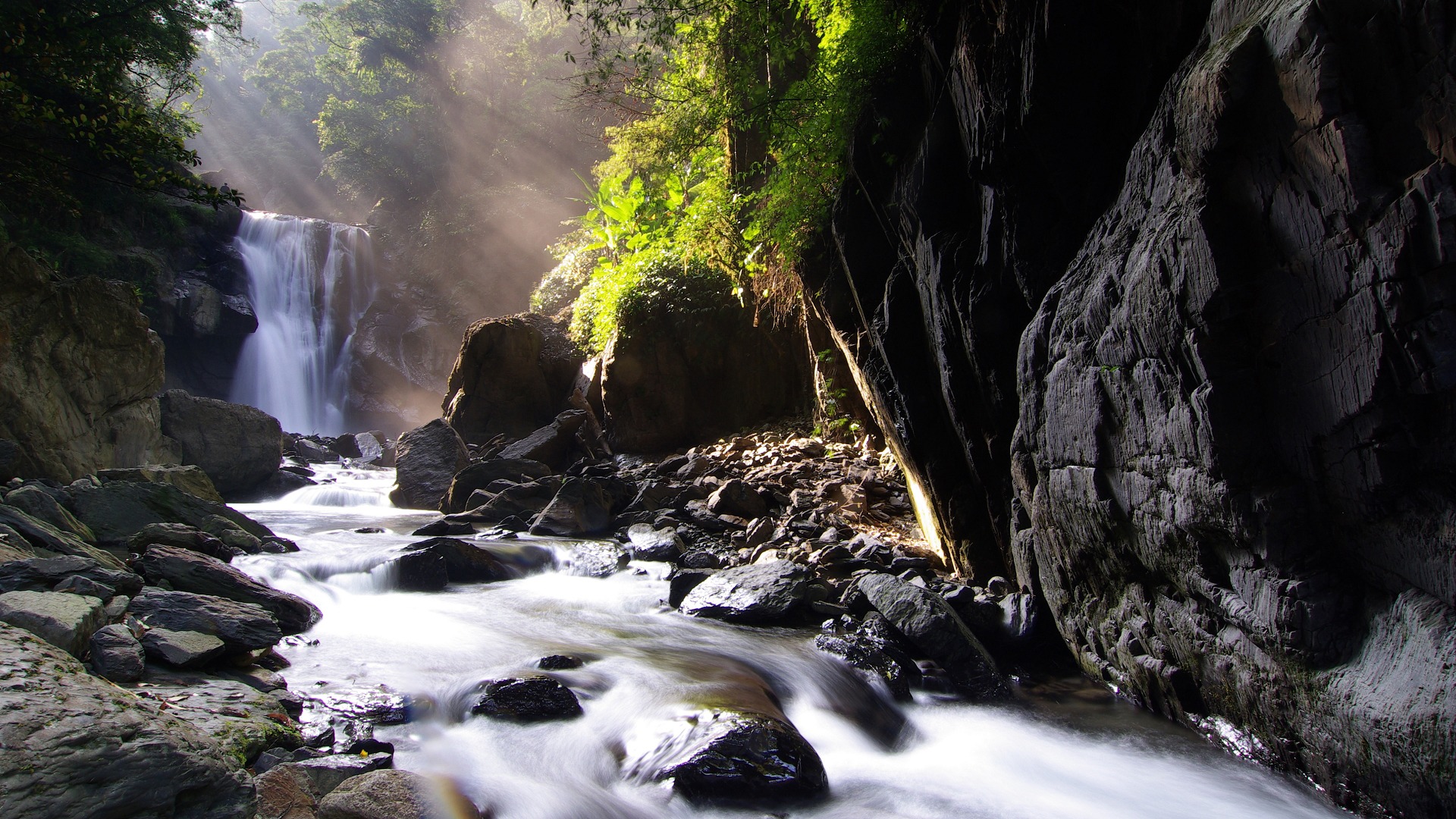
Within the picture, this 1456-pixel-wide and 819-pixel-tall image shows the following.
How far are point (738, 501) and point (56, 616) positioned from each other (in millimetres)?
7035

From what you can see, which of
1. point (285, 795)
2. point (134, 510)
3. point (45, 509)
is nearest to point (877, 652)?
point (285, 795)

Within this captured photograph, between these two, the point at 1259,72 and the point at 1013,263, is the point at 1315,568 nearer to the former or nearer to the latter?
the point at 1259,72

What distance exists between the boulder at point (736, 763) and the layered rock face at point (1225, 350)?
7.22 ft

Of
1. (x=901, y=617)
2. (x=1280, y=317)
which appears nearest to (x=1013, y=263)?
(x=1280, y=317)

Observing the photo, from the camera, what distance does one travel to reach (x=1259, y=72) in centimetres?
321

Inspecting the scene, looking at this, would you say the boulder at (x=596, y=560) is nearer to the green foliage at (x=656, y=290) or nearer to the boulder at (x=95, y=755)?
the green foliage at (x=656, y=290)

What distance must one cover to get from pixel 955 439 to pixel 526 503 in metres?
7.20

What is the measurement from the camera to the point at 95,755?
7.89 ft

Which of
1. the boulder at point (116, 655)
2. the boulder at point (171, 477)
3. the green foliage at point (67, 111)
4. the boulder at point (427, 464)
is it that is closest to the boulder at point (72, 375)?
the boulder at point (171, 477)

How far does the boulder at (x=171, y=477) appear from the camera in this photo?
8.65 m

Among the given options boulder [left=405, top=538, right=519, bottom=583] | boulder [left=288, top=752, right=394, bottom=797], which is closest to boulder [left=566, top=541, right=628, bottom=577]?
boulder [left=405, top=538, right=519, bottom=583]

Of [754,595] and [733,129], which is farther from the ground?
[733,129]

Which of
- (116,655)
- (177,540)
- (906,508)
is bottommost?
(116,655)

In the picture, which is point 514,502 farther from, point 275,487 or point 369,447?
point 369,447
